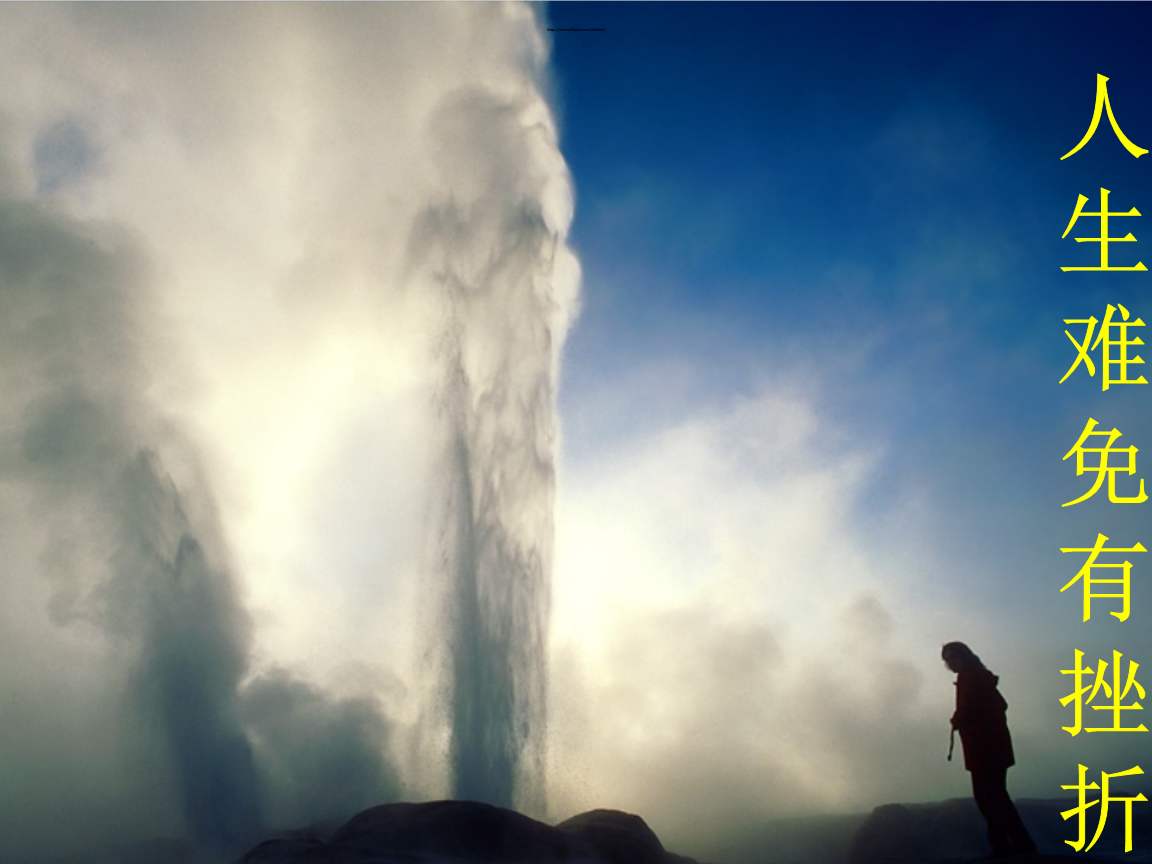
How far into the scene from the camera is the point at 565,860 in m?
15.4

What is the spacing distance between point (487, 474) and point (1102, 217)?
20.9 m

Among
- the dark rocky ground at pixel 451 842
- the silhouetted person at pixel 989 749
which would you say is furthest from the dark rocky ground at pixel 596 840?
the silhouetted person at pixel 989 749

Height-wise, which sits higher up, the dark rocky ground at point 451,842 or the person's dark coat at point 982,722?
the person's dark coat at point 982,722

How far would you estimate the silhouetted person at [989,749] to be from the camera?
33.5 feet

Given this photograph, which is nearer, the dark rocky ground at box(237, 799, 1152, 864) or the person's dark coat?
the person's dark coat

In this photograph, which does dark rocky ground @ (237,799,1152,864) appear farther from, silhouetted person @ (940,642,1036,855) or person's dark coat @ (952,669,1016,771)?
person's dark coat @ (952,669,1016,771)

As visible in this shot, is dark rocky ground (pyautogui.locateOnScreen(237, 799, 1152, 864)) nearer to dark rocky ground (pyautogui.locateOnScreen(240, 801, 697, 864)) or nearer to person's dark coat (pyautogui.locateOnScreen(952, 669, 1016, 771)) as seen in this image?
dark rocky ground (pyautogui.locateOnScreen(240, 801, 697, 864))

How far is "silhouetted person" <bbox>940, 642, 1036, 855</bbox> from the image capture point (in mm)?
10211

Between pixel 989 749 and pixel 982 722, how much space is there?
0.36 m

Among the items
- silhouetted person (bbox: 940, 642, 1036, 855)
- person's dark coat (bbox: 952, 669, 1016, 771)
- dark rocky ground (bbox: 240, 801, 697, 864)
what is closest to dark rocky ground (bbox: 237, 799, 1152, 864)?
dark rocky ground (bbox: 240, 801, 697, 864)

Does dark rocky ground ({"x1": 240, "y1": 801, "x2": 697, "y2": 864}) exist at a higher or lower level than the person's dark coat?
lower

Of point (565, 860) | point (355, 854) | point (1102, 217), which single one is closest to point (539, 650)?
point (565, 860)

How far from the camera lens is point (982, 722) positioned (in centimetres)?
1049

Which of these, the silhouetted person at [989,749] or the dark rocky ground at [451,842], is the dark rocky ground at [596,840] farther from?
the silhouetted person at [989,749]
